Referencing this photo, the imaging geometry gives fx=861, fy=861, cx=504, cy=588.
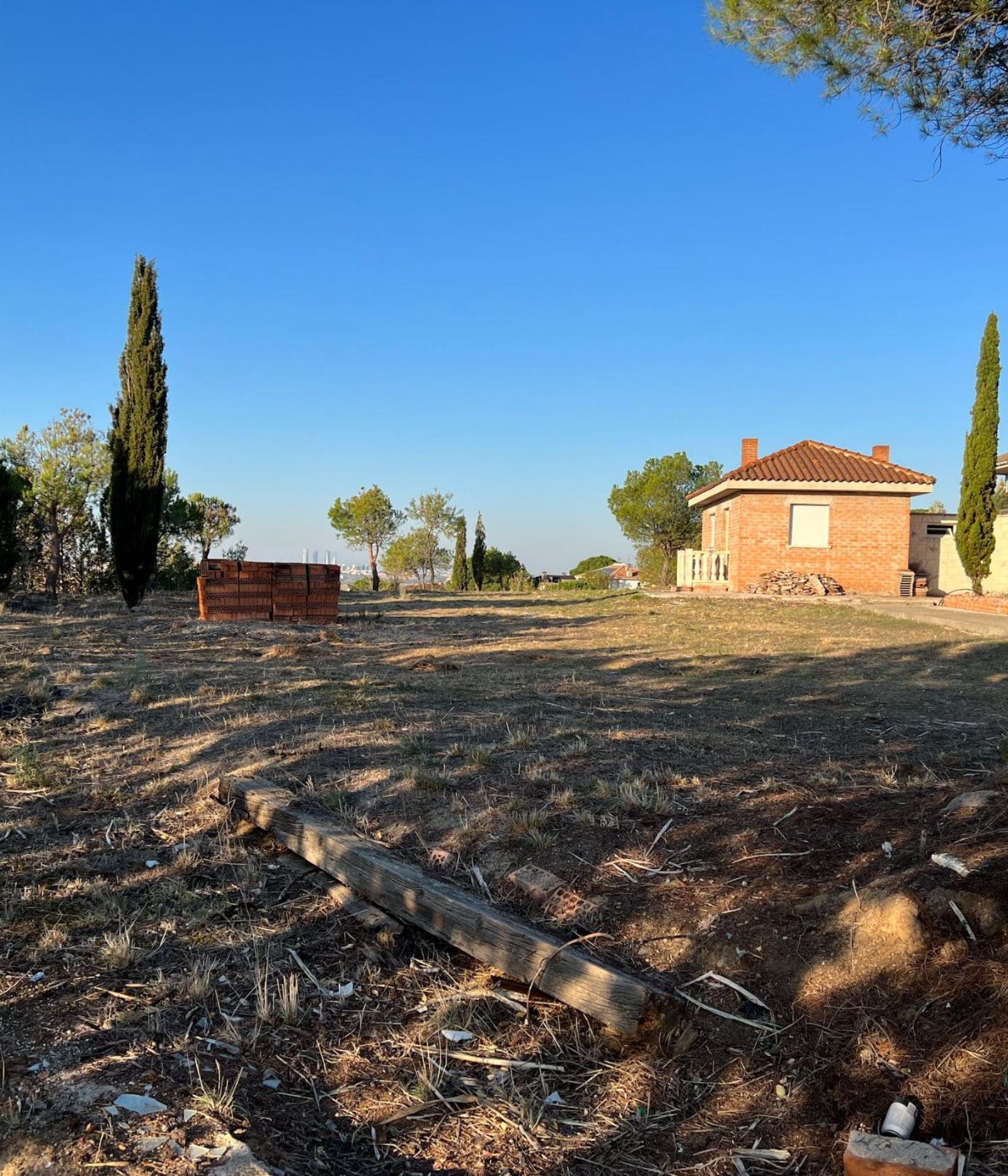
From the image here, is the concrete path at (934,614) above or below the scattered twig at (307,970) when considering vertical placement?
above

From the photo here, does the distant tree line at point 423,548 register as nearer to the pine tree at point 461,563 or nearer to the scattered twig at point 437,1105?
the pine tree at point 461,563

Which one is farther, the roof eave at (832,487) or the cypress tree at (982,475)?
the roof eave at (832,487)

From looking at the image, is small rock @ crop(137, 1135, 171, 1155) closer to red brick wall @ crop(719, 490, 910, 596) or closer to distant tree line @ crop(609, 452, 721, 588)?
red brick wall @ crop(719, 490, 910, 596)

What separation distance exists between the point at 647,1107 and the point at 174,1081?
50.6 inches

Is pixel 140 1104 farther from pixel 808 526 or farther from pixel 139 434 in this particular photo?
pixel 808 526

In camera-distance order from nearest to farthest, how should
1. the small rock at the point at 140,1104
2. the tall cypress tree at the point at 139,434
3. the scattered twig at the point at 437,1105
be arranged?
the small rock at the point at 140,1104
the scattered twig at the point at 437,1105
the tall cypress tree at the point at 139,434

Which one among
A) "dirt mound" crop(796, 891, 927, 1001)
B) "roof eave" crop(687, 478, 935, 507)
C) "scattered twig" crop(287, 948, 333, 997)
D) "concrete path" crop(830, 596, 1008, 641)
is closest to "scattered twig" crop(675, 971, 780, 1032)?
"dirt mound" crop(796, 891, 927, 1001)

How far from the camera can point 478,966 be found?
3.06 m

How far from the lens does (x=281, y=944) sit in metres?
3.18

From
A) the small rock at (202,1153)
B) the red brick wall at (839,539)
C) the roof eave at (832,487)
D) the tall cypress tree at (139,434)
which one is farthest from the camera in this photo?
the red brick wall at (839,539)

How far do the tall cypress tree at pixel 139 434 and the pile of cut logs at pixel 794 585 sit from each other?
1584 centimetres

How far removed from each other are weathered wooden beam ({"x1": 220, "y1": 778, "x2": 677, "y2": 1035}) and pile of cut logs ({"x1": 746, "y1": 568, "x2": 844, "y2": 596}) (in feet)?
A: 70.8

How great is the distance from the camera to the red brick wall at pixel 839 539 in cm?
2509

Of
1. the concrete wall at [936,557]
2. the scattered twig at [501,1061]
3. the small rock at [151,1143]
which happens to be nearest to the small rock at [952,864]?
the scattered twig at [501,1061]
